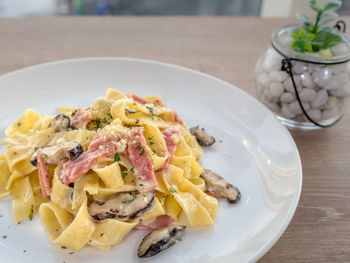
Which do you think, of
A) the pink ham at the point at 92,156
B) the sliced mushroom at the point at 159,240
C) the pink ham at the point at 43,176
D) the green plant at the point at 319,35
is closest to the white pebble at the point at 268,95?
the green plant at the point at 319,35

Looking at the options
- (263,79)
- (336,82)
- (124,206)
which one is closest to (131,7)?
(263,79)

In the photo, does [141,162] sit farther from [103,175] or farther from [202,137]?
[202,137]

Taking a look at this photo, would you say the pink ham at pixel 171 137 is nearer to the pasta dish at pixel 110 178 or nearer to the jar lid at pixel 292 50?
the pasta dish at pixel 110 178

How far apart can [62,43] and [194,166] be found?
6.88 ft

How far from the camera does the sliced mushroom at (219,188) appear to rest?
7.02ft

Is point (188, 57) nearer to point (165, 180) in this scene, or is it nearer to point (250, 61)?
point (250, 61)

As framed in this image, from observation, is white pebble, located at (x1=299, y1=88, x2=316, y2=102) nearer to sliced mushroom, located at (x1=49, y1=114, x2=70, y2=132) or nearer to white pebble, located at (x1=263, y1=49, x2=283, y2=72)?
white pebble, located at (x1=263, y1=49, x2=283, y2=72)

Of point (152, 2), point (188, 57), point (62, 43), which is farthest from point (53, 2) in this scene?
point (188, 57)

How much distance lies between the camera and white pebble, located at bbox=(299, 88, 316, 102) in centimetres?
255

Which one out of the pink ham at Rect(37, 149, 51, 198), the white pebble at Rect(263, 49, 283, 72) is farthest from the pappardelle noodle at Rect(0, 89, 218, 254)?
the white pebble at Rect(263, 49, 283, 72)

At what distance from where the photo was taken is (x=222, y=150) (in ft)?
8.23

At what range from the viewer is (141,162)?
6.97ft

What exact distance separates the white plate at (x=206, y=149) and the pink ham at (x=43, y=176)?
0.59ft

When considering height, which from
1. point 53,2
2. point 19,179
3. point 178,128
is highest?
point 178,128
